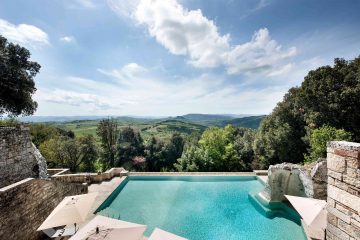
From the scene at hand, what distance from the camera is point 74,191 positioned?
28.9ft

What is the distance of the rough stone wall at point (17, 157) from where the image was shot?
23.6 ft

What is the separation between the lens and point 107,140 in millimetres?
24281

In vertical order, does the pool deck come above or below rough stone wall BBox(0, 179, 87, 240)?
below

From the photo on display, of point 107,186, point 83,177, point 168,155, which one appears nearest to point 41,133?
point 168,155

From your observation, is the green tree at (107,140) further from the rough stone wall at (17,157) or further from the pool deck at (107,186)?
the rough stone wall at (17,157)

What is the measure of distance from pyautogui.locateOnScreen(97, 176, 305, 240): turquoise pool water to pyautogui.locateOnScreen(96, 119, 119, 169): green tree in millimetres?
10175

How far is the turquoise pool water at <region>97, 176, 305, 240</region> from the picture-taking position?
8062mm

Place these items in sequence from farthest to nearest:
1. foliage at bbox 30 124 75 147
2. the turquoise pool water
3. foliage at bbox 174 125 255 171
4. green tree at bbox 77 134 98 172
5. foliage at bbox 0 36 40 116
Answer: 1. foliage at bbox 30 124 75 147
2. green tree at bbox 77 134 98 172
3. foliage at bbox 174 125 255 171
4. foliage at bbox 0 36 40 116
5. the turquoise pool water

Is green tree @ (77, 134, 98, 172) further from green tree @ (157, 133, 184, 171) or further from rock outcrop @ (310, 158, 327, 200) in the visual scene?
rock outcrop @ (310, 158, 327, 200)

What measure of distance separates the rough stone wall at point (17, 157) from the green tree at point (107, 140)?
15.2m

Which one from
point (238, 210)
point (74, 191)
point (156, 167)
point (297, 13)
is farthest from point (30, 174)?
point (156, 167)

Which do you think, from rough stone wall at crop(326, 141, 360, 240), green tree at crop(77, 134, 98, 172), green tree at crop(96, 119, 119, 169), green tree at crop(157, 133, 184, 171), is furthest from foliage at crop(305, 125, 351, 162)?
green tree at crop(77, 134, 98, 172)

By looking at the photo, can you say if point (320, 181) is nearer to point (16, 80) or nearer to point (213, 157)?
point (213, 157)

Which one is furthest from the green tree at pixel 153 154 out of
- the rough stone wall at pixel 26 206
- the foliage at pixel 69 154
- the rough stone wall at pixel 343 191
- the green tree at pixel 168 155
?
the rough stone wall at pixel 343 191
